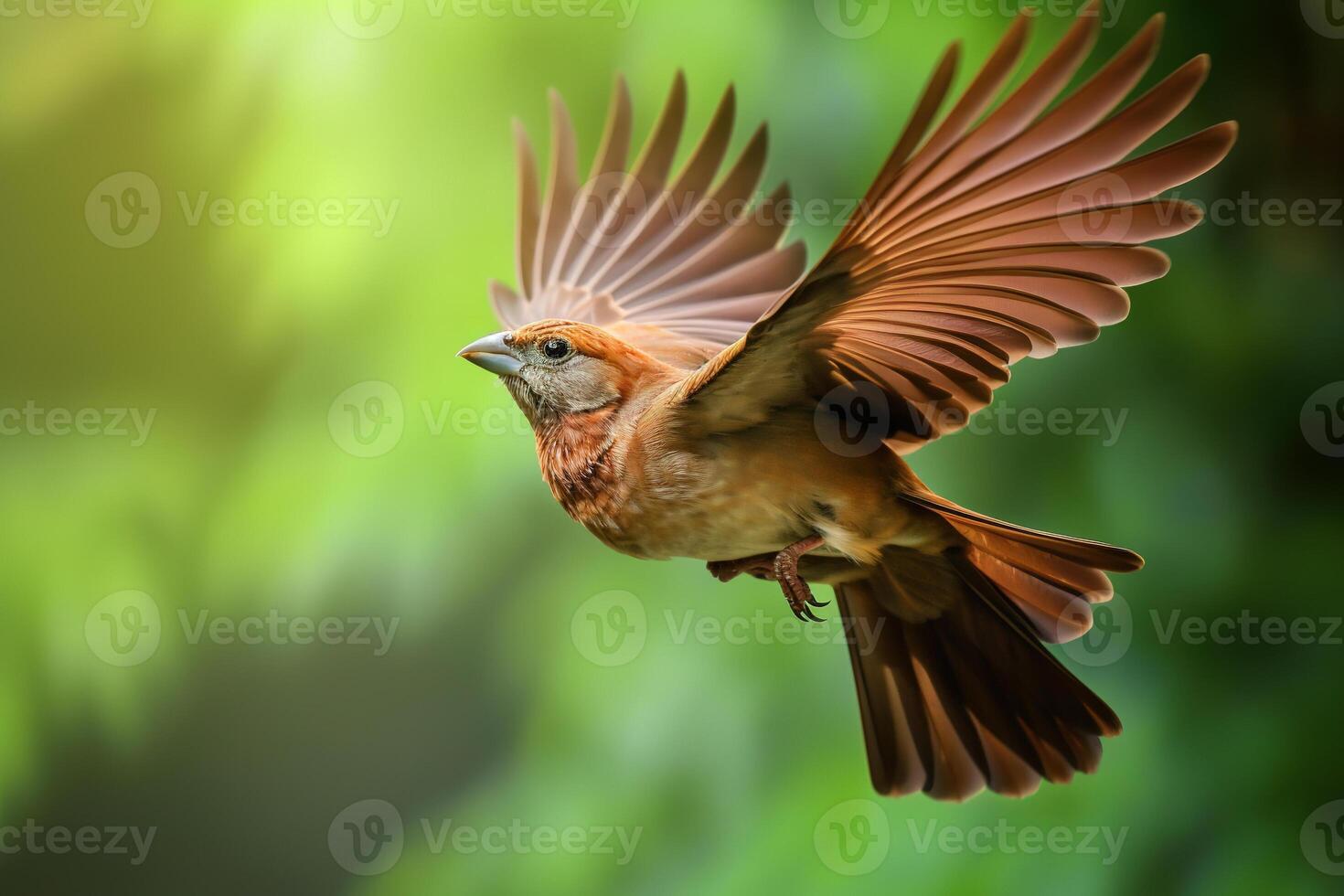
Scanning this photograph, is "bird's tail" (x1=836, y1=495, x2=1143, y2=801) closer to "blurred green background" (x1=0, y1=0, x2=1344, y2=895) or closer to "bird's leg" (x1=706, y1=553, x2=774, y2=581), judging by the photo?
"bird's leg" (x1=706, y1=553, x2=774, y2=581)

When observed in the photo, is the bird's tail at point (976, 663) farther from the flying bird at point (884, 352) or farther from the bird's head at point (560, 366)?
the bird's head at point (560, 366)

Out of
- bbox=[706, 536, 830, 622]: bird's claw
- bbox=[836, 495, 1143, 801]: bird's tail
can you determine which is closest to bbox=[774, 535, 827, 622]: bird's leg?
bbox=[706, 536, 830, 622]: bird's claw

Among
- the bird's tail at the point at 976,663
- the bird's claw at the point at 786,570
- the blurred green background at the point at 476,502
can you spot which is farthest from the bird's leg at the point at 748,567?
the blurred green background at the point at 476,502

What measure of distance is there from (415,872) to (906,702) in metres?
1.61

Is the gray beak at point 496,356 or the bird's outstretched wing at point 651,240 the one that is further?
the bird's outstretched wing at point 651,240

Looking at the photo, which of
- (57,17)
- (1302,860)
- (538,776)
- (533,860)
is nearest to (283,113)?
(57,17)

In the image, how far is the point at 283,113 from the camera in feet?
10.2

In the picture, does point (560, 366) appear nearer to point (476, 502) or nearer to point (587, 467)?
point (587, 467)

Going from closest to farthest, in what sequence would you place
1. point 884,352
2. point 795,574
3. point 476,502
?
point 884,352
point 795,574
point 476,502

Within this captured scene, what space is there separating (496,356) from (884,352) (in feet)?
1.88

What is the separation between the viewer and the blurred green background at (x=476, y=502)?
9.63 ft

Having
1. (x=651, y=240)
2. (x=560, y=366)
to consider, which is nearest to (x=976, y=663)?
(x=560, y=366)

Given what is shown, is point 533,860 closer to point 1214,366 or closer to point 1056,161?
point 1214,366

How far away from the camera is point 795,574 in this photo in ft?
5.41
